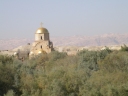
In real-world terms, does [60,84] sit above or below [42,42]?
below

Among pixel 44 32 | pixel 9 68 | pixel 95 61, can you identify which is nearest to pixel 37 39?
pixel 44 32

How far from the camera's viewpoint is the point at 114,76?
2125cm

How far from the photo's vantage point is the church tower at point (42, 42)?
51031 millimetres

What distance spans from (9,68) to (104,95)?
26.7ft

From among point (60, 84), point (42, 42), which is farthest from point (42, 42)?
point (60, 84)

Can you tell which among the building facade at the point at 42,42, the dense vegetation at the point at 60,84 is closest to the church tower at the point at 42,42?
the building facade at the point at 42,42

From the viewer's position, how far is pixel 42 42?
51.2m

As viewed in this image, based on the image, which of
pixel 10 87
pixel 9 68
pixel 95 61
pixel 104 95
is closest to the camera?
pixel 104 95

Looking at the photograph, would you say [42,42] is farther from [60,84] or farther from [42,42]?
[60,84]

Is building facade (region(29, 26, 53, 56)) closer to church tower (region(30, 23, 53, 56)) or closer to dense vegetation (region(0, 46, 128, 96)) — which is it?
church tower (region(30, 23, 53, 56))

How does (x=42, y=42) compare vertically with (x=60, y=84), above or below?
above

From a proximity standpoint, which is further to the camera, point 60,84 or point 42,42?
point 42,42

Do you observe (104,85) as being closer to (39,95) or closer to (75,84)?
(75,84)

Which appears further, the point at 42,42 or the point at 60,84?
the point at 42,42
